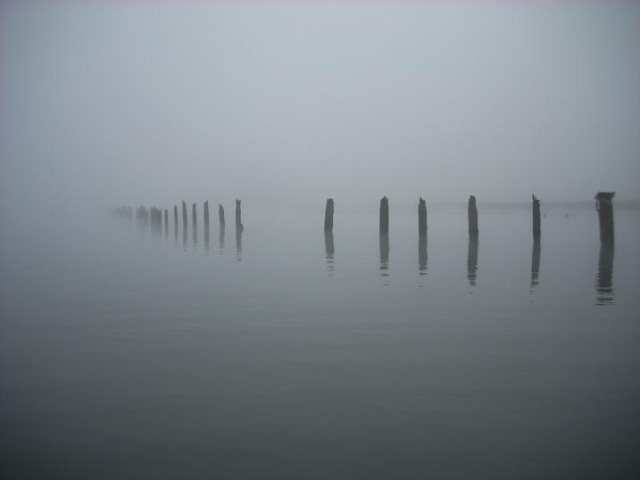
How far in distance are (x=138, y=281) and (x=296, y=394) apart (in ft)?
31.3

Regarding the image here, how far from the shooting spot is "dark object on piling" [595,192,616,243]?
22.9 metres

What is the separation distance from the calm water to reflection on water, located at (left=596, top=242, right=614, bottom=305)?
0.17 m

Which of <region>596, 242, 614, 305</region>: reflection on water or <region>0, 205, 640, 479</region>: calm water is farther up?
<region>596, 242, 614, 305</region>: reflection on water

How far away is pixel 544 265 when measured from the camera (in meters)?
17.0

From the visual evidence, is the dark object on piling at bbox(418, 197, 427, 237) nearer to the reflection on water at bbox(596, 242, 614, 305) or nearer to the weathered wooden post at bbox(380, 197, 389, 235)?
the weathered wooden post at bbox(380, 197, 389, 235)

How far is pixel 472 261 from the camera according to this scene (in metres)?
18.3

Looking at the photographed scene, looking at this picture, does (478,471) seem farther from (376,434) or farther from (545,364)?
(545,364)

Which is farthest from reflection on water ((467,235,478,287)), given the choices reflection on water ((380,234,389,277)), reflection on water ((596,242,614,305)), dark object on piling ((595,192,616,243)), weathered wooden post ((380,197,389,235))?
weathered wooden post ((380,197,389,235))

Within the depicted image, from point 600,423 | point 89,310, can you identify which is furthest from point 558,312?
point 89,310

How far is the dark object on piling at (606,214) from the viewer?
22914 mm

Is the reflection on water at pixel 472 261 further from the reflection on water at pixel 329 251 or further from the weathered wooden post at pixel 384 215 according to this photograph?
the weathered wooden post at pixel 384 215

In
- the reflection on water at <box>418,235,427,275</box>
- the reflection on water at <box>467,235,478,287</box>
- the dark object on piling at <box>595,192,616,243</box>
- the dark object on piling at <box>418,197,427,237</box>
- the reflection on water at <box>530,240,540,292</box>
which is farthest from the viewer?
the dark object on piling at <box>418,197,427,237</box>

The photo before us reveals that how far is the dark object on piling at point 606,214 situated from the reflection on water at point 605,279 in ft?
5.55

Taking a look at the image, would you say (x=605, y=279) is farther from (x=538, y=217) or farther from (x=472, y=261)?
(x=538, y=217)
